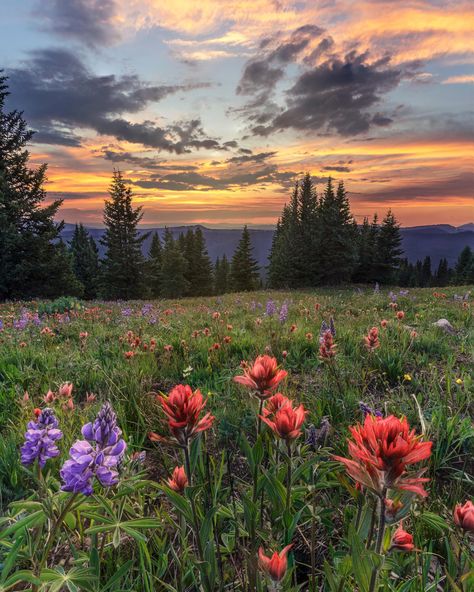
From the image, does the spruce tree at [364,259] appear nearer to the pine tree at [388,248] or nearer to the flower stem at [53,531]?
the pine tree at [388,248]

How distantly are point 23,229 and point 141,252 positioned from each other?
13.7 meters

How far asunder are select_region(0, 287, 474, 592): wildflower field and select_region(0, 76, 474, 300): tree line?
80.6 ft

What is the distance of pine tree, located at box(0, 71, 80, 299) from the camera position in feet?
84.4

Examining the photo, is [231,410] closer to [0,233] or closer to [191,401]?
[191,401]

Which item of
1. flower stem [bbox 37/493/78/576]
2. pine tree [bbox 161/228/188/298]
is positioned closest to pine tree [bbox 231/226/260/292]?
pine tree [bbox 161/228/188/298]

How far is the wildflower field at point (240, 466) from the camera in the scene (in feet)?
3.95

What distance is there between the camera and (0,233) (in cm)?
2506

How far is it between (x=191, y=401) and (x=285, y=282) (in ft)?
150

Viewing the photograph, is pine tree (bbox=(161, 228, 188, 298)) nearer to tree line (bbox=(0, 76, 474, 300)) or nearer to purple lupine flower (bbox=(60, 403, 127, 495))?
tree line (bbox=(0, 76, 474, 300))

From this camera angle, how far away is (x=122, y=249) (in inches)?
1548

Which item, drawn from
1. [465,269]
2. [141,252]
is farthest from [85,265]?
[465,269]

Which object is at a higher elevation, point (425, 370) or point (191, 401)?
point (191, 401)

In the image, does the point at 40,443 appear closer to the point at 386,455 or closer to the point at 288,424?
the point at 288,424

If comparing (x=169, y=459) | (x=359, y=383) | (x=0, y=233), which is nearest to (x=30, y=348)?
(x=169, y=459)
